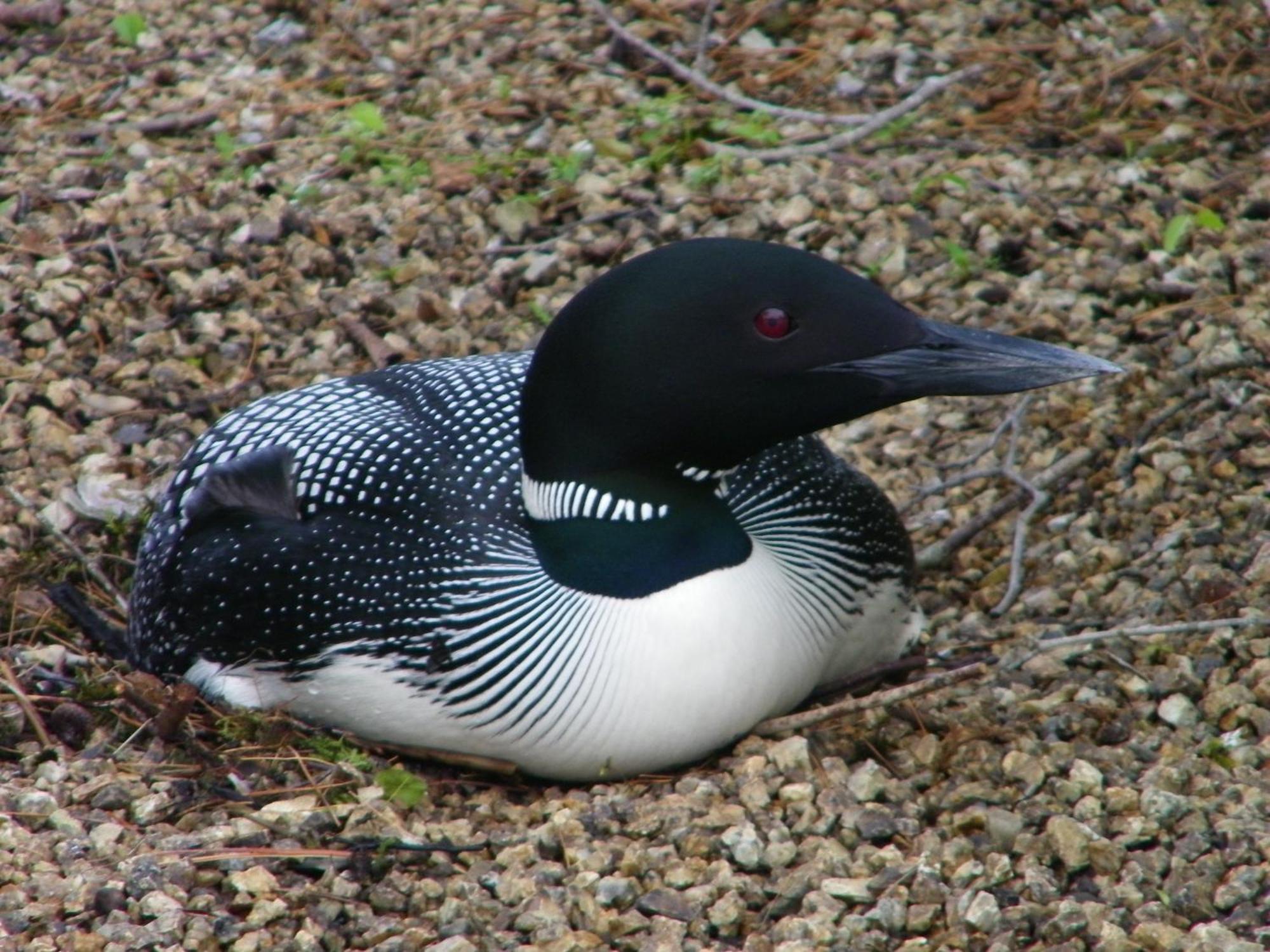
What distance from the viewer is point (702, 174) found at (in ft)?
16.1

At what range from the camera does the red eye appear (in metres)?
2.86

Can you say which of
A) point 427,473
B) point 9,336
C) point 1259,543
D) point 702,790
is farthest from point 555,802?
point 9,336

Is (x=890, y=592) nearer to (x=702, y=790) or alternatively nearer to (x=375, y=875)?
(x=702, y=790)

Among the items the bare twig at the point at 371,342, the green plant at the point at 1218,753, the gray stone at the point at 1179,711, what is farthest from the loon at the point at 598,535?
the bare twig at the point at 371,342

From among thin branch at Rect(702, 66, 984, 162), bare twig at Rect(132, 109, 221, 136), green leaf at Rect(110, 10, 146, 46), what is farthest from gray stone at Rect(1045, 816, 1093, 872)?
green leaf at Rect(110, 10, 146, 46)

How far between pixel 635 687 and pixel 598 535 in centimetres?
27

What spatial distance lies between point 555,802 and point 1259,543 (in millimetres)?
1561

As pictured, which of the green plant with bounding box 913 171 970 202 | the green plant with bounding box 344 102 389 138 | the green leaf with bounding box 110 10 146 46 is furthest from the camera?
the green leaf with bounding box 110 10 146 46

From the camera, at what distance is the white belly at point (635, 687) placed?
304 centimetres

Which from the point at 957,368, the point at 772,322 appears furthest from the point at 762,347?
the point at 957,368

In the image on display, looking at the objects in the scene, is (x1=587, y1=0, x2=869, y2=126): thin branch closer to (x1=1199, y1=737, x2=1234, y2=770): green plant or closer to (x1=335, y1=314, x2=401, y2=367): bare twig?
(x1=335, y1=314, x2=401, y2=367): bare twig

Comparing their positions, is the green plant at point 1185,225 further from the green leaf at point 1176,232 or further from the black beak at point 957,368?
the black beak at point 957,368

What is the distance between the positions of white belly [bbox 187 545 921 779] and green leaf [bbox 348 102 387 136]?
2.29m

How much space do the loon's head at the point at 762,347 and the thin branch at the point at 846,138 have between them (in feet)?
6.44
